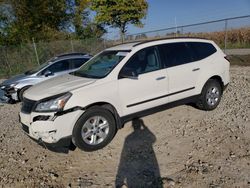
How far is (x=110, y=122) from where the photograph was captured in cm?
445

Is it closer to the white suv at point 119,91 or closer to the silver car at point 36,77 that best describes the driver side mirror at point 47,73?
the silver car at point 36,77

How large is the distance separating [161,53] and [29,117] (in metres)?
2.79

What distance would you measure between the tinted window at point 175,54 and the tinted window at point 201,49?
169mm

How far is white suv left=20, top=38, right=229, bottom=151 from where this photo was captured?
4.06 meters

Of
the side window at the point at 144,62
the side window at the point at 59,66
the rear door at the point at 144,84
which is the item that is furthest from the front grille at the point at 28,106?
the side window at the point at 59,66

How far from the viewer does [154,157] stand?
3977mm

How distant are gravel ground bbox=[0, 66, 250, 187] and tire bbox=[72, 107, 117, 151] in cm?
17

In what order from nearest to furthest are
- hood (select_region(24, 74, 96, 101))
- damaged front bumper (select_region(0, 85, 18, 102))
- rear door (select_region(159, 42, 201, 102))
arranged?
hood (select_region(24, 74, 96, 101)) → rear door (select_region(159, 42, 201, 102)) → damaged front bumper (select_region(0, 85, 18, 102))

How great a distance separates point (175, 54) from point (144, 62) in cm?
82

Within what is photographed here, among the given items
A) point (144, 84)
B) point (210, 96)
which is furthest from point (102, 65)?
point (210, 96)

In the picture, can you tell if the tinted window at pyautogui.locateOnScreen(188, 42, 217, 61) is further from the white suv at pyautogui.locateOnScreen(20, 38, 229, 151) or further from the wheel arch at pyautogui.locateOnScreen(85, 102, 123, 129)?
the wheel arch at pyautogui.locateOnScreen(85, 102, 123, 129)

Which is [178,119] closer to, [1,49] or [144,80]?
[144,80]

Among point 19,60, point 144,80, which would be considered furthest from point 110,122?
point 19,60

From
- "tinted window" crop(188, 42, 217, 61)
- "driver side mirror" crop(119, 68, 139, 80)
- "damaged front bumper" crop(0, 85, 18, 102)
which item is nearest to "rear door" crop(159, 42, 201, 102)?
→ "tinted window" crop(188, 42, 217, 61)
